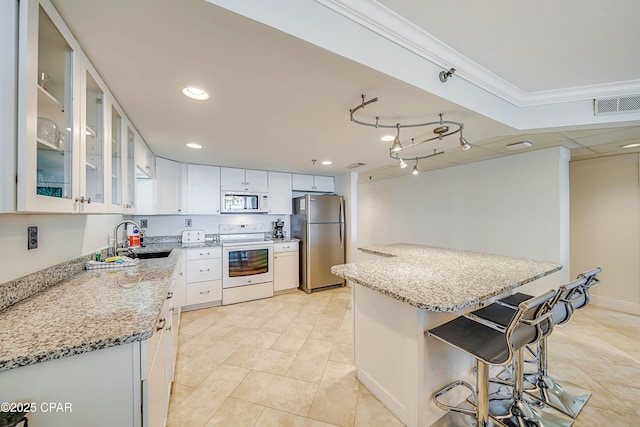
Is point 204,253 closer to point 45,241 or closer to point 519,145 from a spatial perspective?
point 45,241

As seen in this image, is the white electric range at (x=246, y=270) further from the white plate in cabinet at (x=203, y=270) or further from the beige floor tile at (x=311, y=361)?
the beige floor tile at (x=311, y=361)

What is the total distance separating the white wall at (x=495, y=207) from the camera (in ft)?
8.89

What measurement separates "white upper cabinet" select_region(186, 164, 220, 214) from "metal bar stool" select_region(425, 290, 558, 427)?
339 centimetres

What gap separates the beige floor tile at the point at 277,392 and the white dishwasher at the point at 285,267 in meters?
1.94

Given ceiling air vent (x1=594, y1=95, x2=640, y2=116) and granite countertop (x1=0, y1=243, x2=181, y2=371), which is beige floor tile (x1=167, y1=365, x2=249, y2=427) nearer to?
granite countertop (x1=0, y1=243, x2=181, y2=371)

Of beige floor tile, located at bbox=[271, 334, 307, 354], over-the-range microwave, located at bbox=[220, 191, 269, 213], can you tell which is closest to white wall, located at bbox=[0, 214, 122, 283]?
over-the-range microwave, located at bbox=[220, 191, 269, 213]

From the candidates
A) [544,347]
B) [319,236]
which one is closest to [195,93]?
[319,236]

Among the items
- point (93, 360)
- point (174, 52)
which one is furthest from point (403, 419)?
point (174, 52)

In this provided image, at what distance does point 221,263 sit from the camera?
342cm

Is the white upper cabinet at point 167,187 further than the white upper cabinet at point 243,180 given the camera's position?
No

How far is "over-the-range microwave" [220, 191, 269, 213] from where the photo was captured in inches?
148

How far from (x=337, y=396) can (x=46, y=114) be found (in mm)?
2276

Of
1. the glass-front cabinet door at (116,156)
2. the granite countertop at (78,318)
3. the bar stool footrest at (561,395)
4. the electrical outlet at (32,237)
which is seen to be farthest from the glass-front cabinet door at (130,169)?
the bar stool footrest at (561,395)

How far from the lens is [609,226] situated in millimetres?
3199
